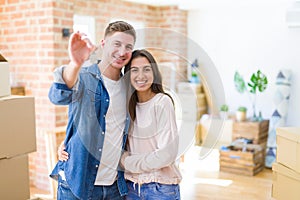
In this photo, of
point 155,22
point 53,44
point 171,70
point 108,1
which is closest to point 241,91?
point 155,22

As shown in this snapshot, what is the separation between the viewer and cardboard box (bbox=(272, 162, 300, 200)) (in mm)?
1721

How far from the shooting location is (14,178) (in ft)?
4.99

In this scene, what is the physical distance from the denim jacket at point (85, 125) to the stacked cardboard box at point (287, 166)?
91 centimetres

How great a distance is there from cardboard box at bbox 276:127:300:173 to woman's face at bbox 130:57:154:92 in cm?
92

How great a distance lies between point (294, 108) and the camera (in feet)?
13.5

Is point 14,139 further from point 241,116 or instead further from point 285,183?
point 241,116

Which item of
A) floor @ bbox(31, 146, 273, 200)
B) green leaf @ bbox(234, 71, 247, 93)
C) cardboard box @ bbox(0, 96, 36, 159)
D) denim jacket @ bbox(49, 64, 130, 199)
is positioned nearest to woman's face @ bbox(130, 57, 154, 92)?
denim jacket @ bbox(49, 64, 130, 199)

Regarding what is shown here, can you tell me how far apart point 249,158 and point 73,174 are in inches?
107

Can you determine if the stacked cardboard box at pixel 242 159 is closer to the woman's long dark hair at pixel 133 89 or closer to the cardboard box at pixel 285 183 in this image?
the cardboard box at pixel 285 183

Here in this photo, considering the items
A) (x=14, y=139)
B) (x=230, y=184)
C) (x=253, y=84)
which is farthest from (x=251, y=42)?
(x=14, y=139)

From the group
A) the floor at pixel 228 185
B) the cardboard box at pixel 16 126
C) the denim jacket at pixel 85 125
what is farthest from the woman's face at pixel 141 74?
the floor at pixel 228 185

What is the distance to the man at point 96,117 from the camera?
1.11m

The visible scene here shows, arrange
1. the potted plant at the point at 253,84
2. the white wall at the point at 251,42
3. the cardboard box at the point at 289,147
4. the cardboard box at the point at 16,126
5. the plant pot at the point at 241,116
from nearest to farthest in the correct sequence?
the cardboard box at the point at 16,126, the cardboard box at the point at 289,147, the potted plant at the point at 253,84, the plant pot at the point at 241,116, the white wall at the point at 251,42

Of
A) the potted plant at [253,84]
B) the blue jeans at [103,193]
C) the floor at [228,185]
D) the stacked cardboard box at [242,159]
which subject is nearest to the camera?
the blue jeans at [103,193]
